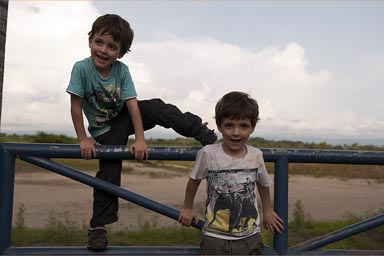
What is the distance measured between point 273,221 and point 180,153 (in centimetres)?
58

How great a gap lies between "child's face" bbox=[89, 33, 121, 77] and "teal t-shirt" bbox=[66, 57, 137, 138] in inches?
2.0

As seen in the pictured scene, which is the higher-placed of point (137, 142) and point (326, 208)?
point (137, 142)

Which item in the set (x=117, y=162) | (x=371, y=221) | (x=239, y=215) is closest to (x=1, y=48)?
(x=117, y=162)

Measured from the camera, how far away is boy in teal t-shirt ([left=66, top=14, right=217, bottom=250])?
2.17m

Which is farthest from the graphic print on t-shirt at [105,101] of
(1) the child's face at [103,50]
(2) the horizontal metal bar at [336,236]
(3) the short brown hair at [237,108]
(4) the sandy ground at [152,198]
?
(4) the sandy ground at [152,198]

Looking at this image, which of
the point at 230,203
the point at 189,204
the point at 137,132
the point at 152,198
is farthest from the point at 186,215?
the point at 152,198

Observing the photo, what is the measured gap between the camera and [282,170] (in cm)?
211

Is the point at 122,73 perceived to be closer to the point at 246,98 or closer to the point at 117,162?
the point at 117,162

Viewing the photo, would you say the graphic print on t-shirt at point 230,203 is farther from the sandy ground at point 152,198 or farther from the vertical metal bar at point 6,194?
the sandy ground at point 152,198

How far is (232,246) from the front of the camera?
6.40ft

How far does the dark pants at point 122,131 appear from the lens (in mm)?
2176

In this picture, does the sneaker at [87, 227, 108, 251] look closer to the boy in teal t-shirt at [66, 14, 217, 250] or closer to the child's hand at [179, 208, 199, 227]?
the boy in teal t-shirt at [66, 14, 217, 250]

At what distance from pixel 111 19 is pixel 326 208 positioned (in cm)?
1062

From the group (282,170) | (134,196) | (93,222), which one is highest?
(282,170)
